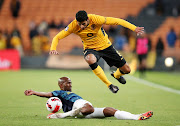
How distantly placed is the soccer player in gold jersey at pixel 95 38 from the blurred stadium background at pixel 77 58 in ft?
3.05

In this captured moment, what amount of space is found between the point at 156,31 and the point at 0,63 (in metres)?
11.7

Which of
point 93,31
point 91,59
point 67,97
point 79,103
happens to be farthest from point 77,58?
point 79,103

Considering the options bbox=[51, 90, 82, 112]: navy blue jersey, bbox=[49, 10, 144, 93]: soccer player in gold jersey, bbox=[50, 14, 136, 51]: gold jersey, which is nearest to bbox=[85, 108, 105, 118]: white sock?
bbox=[51, 90, 82, 112]: navy blue jersey

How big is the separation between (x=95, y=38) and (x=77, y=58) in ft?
45.9

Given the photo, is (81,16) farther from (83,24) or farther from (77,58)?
(77,58)

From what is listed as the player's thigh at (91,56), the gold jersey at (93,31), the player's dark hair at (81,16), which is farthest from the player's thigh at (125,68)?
the player's dark hair at (81,16)

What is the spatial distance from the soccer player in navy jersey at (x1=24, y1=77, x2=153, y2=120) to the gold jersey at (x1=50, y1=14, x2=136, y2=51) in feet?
5.68

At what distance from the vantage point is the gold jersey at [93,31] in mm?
8789

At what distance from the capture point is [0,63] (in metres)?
22.8

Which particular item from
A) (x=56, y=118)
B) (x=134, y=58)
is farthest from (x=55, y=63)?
(x=56, y=118)

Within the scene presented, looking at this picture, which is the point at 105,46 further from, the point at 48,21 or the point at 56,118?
the point at 48,21

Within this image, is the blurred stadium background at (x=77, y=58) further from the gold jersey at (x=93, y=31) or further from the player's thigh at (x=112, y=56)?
the gold jersey at (x=93, y=31)

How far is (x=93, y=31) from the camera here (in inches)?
356

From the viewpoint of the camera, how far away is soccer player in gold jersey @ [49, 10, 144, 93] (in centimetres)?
856
